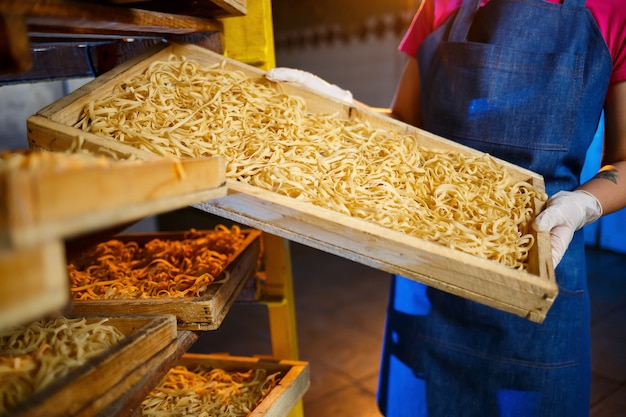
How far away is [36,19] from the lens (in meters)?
0.82

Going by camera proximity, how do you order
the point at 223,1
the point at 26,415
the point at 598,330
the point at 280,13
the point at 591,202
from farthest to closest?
the point at 280,13, the point at 598,330, the point at 591,202, the point at 223,1, the point at 26,415

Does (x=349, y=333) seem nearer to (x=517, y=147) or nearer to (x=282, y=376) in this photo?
(x=282, y=376)

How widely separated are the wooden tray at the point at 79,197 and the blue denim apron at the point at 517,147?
4.59 ft

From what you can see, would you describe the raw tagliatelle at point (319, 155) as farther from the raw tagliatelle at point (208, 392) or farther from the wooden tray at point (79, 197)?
the raw tagliatelle at point (208, 392)

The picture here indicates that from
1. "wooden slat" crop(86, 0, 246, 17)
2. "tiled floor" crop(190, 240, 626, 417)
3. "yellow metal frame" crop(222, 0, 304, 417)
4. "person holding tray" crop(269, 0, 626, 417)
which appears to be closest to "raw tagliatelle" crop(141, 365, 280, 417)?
"yellow metal frame" crop(222, 0, 304, 417)

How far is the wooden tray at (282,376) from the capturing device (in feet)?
5.05

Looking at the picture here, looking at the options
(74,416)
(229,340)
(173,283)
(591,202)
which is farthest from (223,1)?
(229,340)

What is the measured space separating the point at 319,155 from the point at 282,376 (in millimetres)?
899

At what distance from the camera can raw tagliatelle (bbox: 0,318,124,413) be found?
887 mm

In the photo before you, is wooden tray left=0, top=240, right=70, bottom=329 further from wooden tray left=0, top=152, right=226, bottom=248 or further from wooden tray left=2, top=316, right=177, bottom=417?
wooden tray left=2, top=316, right=177, bottom=417

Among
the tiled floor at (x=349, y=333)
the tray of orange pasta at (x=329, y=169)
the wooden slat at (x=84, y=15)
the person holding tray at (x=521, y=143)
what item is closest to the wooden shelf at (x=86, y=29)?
the wooden slat at (x=84, y=15)

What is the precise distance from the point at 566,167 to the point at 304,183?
3.71ft

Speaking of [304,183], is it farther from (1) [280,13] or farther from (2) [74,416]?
(1) [280,13]

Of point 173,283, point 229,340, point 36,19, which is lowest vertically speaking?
point 229,340
